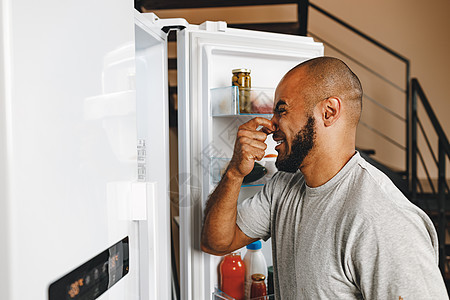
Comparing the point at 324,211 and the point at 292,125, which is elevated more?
the point at 292,125

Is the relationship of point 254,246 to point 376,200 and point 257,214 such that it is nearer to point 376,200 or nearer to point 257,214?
point 257,214

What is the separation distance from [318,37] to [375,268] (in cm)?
289

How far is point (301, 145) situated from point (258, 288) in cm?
49

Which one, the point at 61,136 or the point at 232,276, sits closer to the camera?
the point at 61,136

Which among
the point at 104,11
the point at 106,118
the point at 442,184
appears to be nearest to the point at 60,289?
the point at 106,118

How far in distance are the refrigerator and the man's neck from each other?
282mm

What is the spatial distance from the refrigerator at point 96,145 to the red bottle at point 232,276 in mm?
69

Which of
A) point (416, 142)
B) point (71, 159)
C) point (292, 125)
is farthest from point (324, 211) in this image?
point (416, 142)

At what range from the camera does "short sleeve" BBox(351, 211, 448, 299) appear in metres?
0.88

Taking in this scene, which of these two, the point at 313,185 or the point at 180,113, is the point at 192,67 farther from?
the point at 313,185

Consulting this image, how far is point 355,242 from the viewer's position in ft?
3.10

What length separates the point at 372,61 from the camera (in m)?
3.50

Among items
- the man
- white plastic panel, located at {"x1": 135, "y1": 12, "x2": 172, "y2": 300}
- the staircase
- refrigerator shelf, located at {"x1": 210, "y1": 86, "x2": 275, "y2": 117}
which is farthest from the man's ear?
the staircase

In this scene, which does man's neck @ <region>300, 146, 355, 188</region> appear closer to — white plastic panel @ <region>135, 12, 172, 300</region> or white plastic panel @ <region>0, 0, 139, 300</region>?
white plastic panel @ <region>135, 12, 172, 300</region>
